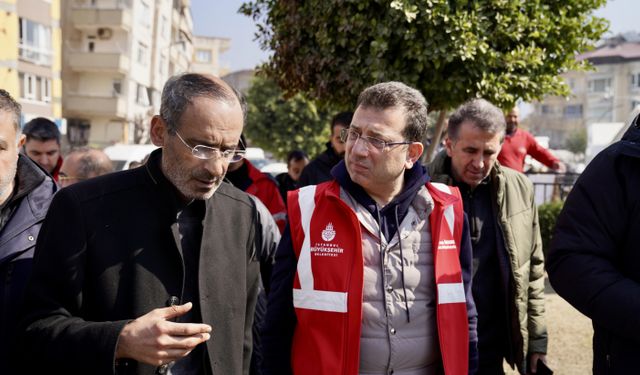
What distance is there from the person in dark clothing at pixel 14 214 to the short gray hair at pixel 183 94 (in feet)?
2.75

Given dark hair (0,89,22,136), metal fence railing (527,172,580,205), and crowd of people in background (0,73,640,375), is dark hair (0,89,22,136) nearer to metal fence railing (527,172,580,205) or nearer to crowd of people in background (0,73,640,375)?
crowd of people in background (0,73,640,375)

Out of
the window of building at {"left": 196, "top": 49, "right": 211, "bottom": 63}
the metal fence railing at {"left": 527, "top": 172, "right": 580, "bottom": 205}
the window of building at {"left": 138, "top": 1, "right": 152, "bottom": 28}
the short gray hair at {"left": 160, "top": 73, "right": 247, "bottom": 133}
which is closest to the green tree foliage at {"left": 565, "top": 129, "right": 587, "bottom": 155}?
the window of building at {"left": 138, "top": 1, "right": 152, "bottom": 28}

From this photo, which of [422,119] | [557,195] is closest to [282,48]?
[422,119]

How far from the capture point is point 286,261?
2.92 metres

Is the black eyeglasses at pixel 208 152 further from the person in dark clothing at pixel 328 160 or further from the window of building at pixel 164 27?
the window of building at pixel 164 27

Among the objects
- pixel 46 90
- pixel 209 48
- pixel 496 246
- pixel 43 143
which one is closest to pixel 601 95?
pixel 209 48

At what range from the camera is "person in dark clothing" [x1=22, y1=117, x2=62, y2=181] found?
559cm

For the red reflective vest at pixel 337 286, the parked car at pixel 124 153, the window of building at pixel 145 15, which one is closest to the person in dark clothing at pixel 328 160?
the red reflective vest at pixel 337 286

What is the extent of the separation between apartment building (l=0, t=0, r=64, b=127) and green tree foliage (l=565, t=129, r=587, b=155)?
181 feet

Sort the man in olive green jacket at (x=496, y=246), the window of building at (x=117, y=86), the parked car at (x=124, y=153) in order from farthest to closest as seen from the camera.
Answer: the window of building at (x=117, y=86)
the parked car at (x=124, y=153)
the man in olive green jacket at (x=496, y=246)

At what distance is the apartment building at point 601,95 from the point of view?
70938mm

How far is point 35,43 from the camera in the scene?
31859 millimetres

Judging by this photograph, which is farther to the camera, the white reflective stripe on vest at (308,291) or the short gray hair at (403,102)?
the short gray hair at (403,102)

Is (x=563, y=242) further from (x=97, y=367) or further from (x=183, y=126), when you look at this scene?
(x=97, y=367)
